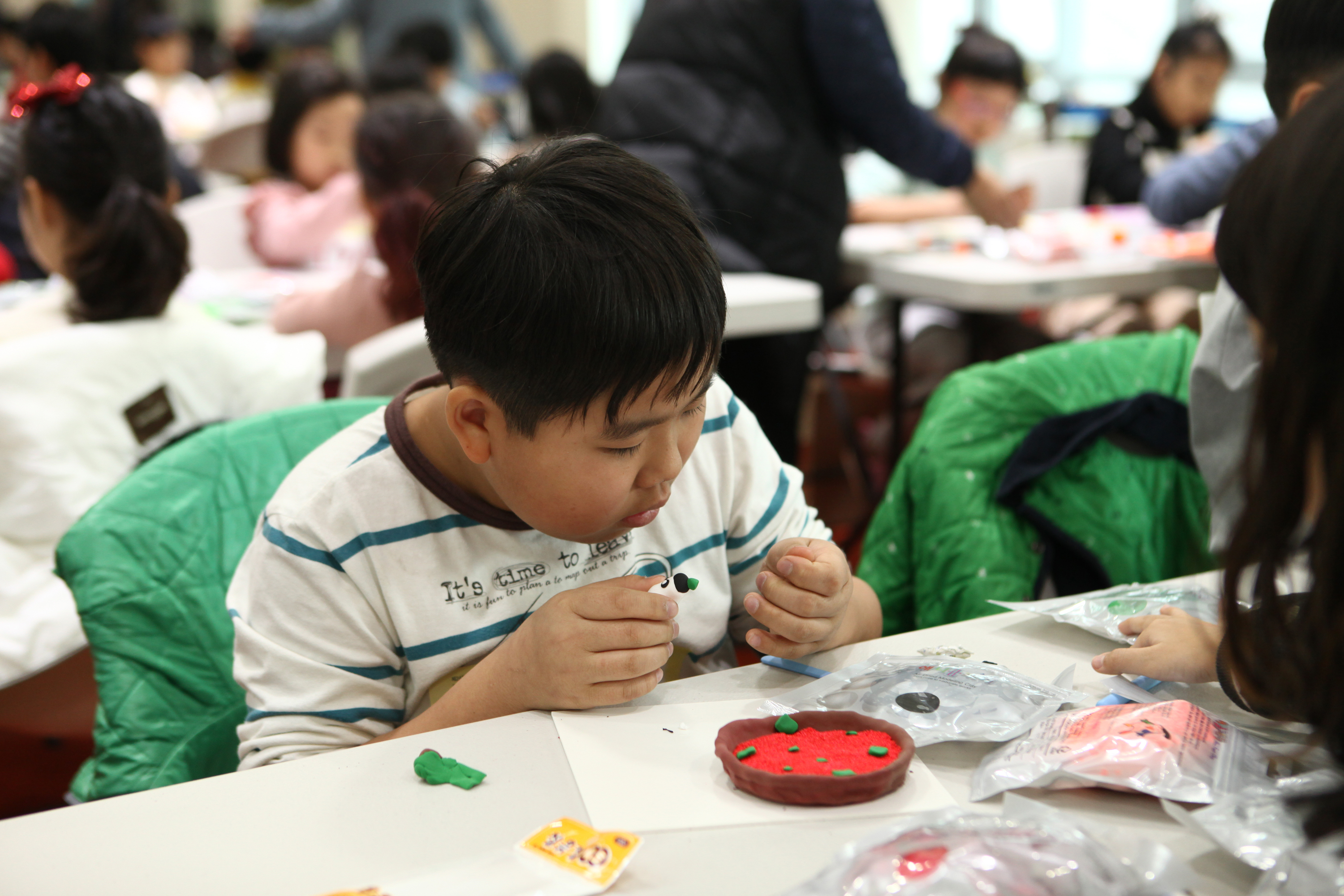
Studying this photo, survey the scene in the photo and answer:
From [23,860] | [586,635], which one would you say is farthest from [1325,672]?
[23,860]

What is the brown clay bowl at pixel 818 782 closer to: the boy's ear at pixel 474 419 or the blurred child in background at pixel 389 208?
the boy's ear at pixel 474 419

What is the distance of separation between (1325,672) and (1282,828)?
0.11 meters

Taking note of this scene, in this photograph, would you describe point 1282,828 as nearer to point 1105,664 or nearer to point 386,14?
point 1105,664

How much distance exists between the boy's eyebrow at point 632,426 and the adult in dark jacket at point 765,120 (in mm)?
1303

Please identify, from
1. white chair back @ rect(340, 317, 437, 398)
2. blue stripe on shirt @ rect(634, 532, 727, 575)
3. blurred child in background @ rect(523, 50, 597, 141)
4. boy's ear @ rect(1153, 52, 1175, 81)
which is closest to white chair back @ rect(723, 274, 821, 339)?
white chair back @ rect(340, 317, 437, 398)

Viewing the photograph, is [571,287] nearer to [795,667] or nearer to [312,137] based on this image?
[795,667]

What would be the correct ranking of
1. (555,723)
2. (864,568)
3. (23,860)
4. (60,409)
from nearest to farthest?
(23,860), (555,723), (864,568), (60,409)

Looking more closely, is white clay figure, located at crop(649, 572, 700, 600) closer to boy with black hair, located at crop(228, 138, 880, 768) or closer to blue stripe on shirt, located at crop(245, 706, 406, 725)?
boy with black hair, located at crop(228, 138, 880, 768)

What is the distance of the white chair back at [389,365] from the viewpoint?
4.47ft

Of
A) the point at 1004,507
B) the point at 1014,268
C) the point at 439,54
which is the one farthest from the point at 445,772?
the point at 439,54

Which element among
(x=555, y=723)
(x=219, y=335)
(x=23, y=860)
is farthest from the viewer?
(x=219, y=335)

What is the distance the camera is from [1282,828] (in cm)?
58

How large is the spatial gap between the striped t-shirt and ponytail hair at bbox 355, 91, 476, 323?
1.08m

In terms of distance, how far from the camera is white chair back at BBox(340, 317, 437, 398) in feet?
4.47
